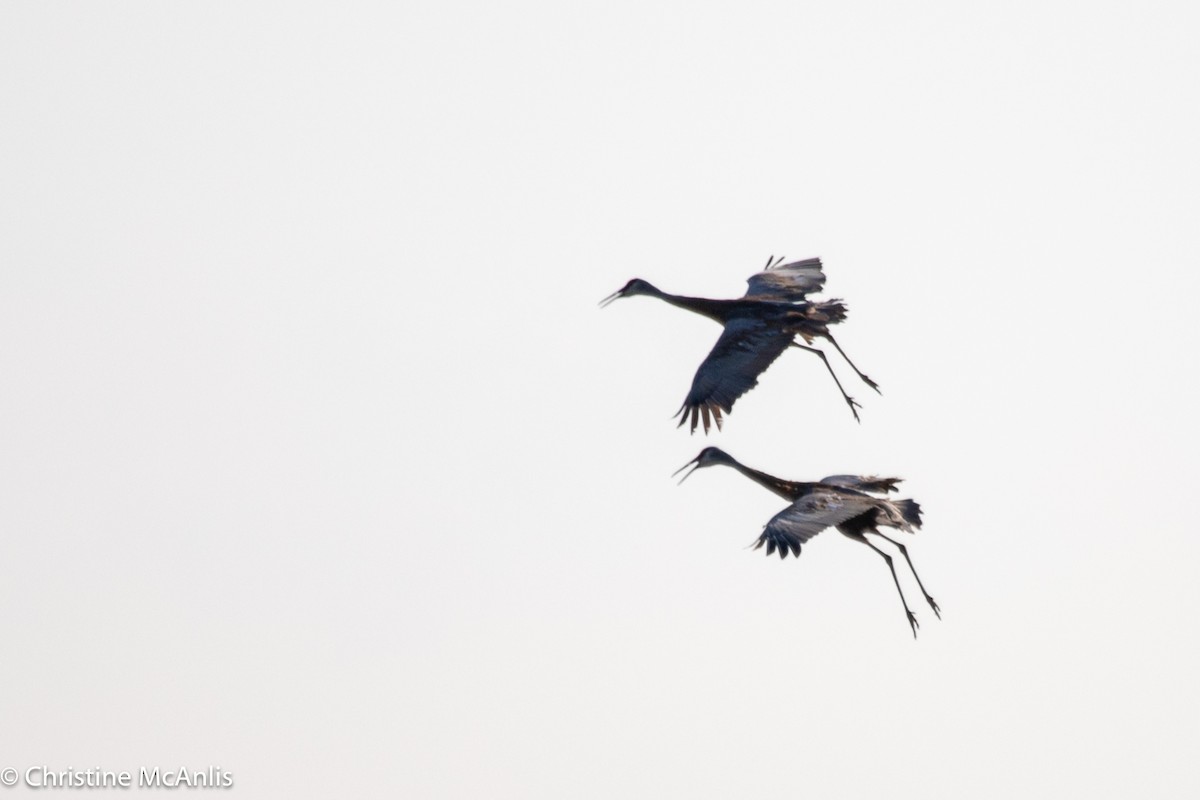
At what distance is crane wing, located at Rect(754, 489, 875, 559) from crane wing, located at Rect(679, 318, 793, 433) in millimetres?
2427

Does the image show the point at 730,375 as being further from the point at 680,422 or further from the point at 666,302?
the point at 666,302

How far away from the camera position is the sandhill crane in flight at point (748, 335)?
43000 mm

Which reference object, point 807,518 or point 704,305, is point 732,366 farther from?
point 807,518

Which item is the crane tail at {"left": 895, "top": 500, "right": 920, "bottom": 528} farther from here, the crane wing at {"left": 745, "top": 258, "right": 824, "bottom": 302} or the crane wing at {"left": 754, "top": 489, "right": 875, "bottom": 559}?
the crane wing at {"left": 745, "top": 258, "right": 824, "bottom": 302}

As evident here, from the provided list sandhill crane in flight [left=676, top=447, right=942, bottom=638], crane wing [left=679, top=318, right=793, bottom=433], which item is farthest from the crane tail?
crane wing [left=679, top=318, right=793, bottom=433]

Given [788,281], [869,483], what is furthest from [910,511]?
[788,281]

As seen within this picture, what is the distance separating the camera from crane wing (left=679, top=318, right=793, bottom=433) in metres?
42.9

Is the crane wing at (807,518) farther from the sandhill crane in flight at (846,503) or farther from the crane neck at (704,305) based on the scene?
the crane neck at (704,305)

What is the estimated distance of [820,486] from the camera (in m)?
42.8

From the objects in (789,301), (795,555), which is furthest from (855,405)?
(795,555)

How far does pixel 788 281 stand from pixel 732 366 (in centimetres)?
537

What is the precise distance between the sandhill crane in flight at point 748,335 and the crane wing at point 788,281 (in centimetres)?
4

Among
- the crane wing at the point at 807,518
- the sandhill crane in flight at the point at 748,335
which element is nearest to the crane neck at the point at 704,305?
the sandhill crane in flight at the point at 748,335

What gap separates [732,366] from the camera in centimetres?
4347
